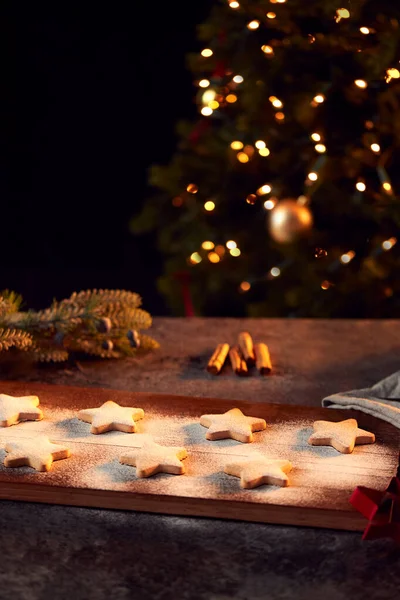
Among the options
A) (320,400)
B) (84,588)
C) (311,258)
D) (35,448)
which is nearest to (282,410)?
(320,400)

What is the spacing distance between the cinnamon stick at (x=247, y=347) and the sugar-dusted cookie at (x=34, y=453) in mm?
664

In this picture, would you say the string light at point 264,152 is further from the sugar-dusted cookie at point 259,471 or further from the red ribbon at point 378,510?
the red ribbon at point 378,510

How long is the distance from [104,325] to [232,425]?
63 centimetres

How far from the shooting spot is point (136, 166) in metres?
4.21

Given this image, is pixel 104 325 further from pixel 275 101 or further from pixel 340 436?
pixel 275 101

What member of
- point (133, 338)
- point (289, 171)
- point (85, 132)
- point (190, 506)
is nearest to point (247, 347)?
point (133, 338)

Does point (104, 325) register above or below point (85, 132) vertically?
below

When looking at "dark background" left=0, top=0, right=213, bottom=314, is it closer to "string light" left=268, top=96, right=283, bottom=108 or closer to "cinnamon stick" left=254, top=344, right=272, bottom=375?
"string light" left=268, top=96, right=283, bottom=108

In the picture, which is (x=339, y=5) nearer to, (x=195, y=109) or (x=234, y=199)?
(x=234, y=199)

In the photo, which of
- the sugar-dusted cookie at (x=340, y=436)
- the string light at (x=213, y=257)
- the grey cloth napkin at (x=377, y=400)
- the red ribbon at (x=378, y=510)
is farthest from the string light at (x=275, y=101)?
the red ribbon at (x=378, y=510)

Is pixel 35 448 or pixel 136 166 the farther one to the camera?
pixel 136 166

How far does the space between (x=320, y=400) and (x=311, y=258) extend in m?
1.26

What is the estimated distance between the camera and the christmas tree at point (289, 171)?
94.3 inches

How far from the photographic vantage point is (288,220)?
8.41ft
